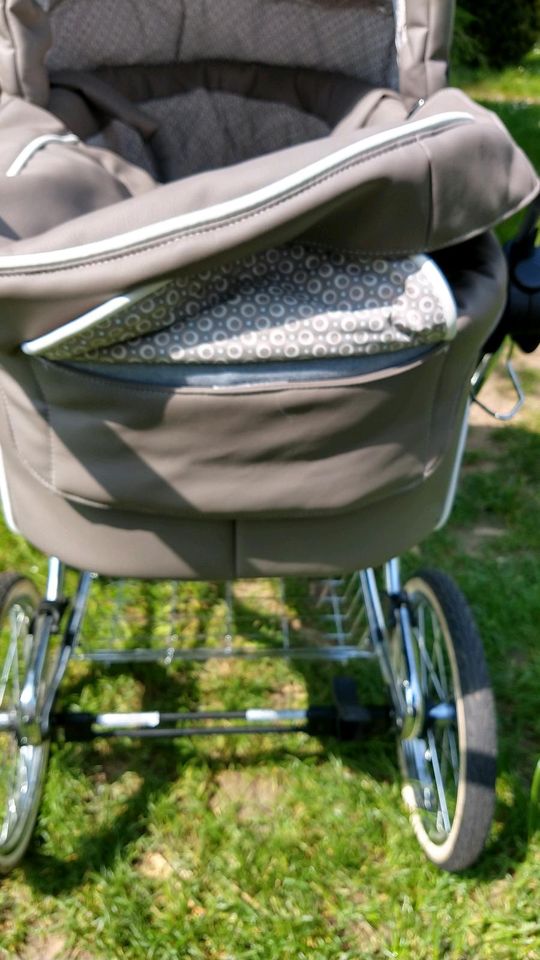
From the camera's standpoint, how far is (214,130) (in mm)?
2221

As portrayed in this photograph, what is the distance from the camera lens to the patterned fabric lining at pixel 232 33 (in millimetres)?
1894

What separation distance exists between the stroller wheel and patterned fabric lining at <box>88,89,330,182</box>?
3.59ft

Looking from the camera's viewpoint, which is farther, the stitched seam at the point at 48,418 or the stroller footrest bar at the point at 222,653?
the stroller footrest bar at the point at 222,653

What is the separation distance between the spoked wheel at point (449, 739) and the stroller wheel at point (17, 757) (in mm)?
620

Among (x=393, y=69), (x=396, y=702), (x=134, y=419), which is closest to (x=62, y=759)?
(x=396, y=702)

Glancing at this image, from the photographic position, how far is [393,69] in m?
1.83

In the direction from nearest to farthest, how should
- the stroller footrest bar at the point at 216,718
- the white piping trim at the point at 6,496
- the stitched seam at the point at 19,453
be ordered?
the stitched seam at the point at 19,453 → the white piping trim at the point at 6,496 → the stroller footrest bar at the point at 216,718

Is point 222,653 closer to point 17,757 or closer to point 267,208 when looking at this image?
point 17,757

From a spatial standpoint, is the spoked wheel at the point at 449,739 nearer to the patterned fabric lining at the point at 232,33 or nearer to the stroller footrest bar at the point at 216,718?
the stroller footrest bar at the point at 216,718

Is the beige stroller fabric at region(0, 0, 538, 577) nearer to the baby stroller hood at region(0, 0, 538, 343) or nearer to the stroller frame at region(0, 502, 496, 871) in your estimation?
the baby stroller hood at region(0, 0, 538, 343)

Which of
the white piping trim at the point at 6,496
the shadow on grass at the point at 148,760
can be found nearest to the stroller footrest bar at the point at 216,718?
the shadow on grass at the point at 148,760

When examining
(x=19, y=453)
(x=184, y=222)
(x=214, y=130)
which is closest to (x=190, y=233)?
(x=184, y=222)

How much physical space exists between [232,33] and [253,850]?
1.74 meters

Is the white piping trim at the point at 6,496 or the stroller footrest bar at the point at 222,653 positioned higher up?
the white piping trim at the point at 6,496
